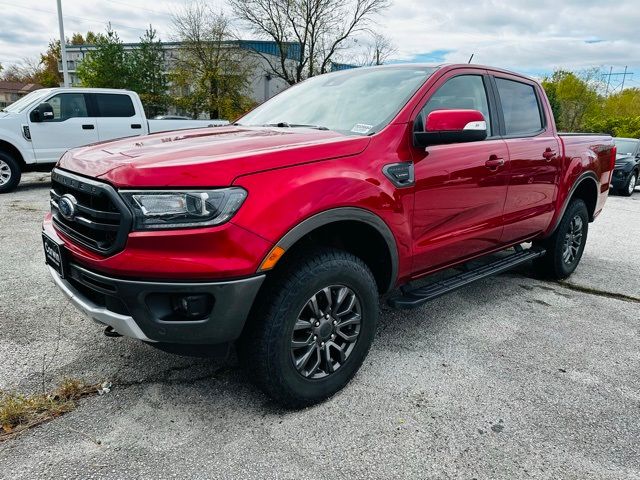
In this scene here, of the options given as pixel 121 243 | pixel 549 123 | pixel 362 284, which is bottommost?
pixel 362 284

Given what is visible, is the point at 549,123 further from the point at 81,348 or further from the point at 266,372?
the point at 81,348

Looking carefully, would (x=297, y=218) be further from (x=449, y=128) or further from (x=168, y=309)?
(x=449, y=128)

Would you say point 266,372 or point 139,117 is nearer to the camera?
point 266,372

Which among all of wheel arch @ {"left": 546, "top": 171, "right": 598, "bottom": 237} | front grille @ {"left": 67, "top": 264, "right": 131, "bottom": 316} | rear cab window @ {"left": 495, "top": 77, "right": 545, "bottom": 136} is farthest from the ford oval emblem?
wheel arch @ {"left": 546, "top": 171, "right": 598, "bottom": 237}

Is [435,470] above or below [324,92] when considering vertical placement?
below

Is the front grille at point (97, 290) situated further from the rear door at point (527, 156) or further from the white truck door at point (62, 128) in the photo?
the white truck door at point (62, 128)

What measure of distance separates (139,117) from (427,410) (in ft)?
30.3

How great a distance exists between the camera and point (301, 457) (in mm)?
2010

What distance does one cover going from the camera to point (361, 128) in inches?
103

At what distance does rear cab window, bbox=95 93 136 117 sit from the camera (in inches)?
368

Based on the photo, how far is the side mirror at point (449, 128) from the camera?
2.52 meters

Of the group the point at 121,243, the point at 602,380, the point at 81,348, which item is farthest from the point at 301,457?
the point at 602,380

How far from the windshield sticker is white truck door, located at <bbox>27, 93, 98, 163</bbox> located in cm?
804

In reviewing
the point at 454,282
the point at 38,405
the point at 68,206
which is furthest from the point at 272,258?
the point at 454,282
